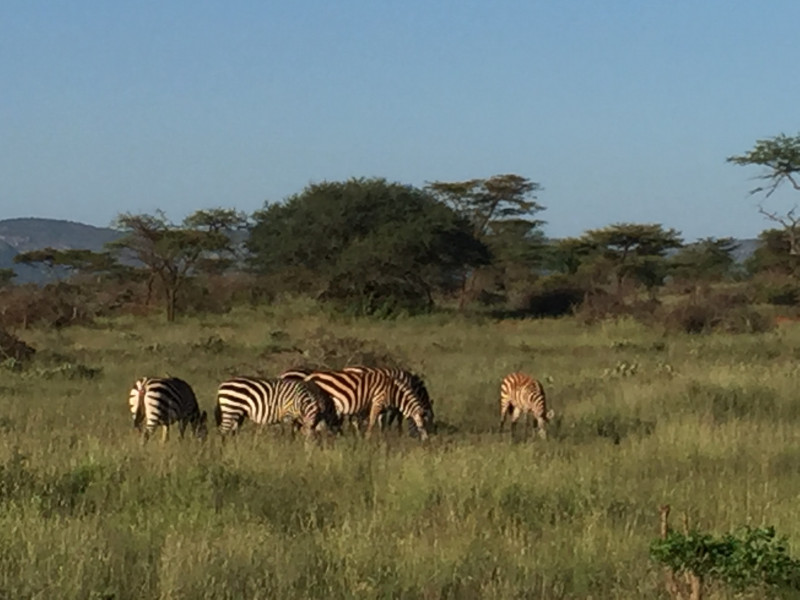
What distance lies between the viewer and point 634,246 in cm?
5409

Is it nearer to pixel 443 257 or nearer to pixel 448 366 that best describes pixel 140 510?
pixel 448 366

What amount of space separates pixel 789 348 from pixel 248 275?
2629 centimetres

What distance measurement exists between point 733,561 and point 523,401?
793cm

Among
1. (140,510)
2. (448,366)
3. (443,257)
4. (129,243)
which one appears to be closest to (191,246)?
(129,243)

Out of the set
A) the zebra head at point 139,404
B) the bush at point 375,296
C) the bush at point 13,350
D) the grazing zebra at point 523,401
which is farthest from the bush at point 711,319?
the zebra head at point 139,404

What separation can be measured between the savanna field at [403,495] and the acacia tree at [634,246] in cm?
3648

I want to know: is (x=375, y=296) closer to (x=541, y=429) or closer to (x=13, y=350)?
(x=13, y=350)

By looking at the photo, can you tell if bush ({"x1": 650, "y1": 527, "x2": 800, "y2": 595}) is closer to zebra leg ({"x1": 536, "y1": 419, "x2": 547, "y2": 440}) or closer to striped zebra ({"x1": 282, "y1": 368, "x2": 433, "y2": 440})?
zebra leg ({"x1": 536, "y1": 419, "x2": 547, "y2": 440})

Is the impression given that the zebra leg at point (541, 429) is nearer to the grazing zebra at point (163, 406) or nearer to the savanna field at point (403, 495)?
the savanna field at point (403, 495)

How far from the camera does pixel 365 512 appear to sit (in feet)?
23.2

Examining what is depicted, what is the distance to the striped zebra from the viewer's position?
487 inches

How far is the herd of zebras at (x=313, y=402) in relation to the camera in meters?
11.5

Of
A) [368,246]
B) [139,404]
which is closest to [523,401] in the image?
[139,404]

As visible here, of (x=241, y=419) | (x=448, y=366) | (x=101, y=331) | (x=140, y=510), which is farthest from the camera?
(x=101, y=331)
